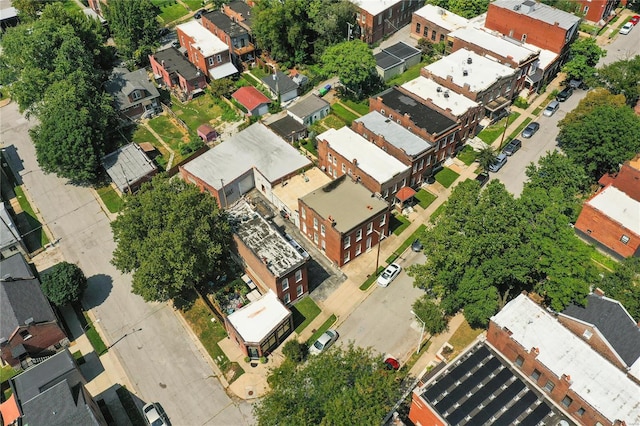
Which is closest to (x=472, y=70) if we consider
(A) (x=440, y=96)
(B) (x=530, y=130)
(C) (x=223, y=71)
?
(A) (x=440, y=96)

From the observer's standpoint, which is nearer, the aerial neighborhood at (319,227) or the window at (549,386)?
the window at (549,386)

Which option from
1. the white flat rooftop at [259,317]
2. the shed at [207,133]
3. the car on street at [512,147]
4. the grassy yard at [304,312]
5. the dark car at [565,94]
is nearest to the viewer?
the white flat rooftop at [259,317]

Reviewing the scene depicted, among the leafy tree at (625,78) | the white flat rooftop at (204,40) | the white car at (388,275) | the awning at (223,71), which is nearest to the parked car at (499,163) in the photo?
the leafy tree at (625,78)

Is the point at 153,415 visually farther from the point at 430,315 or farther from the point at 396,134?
the point at 396,134

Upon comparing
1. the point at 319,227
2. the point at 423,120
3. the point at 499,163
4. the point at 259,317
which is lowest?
the point at 259,317

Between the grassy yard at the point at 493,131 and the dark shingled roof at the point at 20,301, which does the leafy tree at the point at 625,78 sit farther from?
the dark shingled roof at the point at 20,301

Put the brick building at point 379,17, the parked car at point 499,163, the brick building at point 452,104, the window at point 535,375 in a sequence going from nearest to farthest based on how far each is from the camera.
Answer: the window at point 535,375, the parked car at point 499,163, the brick building at point 452,104, the brick building at point 379,17
